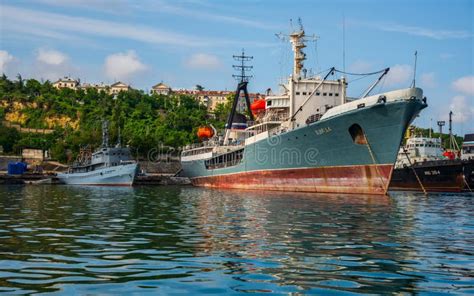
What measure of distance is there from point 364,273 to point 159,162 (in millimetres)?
99362

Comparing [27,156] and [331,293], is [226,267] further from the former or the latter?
[27,156]

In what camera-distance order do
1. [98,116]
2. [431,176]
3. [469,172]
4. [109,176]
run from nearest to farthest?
[469,172]
[431,176]
[109,176]
[98,116]

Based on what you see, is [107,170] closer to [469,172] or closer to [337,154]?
[337,154]

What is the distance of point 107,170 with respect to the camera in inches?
2906

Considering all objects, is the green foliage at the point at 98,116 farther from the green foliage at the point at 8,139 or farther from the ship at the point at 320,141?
the ship at the point at 320,141

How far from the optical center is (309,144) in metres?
44.1

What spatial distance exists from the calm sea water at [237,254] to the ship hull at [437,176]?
3021 centimetres

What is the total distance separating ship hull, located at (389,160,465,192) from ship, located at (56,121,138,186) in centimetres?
3392

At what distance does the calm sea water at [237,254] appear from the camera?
1062 centimetres

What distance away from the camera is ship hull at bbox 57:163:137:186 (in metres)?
71.1

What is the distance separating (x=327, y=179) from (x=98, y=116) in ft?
360

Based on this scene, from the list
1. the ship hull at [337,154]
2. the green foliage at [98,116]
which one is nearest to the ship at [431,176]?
the ship hull at [337,154]

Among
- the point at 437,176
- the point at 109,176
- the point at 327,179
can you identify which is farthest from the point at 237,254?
the point at 109,176

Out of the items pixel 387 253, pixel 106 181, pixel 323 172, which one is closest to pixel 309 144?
pixel 323 172
